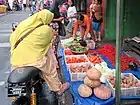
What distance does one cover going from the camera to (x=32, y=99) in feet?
15.6

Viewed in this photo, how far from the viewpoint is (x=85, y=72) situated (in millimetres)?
6324

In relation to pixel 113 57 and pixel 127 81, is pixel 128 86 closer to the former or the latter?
pixel 127 81

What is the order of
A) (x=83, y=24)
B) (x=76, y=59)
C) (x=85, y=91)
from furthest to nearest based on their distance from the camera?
(x=83, y=24) < (x=76, y=59) < (x=85, y=91)

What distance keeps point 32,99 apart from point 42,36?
100 cm

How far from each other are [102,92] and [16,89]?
58.7 inches

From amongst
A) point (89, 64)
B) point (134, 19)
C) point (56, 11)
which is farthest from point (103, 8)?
point (89, 64)

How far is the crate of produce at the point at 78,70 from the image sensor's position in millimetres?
6259

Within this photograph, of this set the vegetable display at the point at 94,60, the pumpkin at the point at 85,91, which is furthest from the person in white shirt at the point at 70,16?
the pumpkin at the point at 85,91

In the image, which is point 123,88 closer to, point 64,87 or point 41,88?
point 64,87

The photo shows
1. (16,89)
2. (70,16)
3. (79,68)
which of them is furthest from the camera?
(70,16)

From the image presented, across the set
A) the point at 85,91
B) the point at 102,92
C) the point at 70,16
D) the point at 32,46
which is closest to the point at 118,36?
the point at 102,92

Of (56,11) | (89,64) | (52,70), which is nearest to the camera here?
(52,70)

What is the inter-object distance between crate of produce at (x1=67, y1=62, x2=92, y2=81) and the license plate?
1.94 m

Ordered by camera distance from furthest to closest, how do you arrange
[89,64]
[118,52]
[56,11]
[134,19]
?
[134,19] < [56,11] < [89,64] < [118,52]
